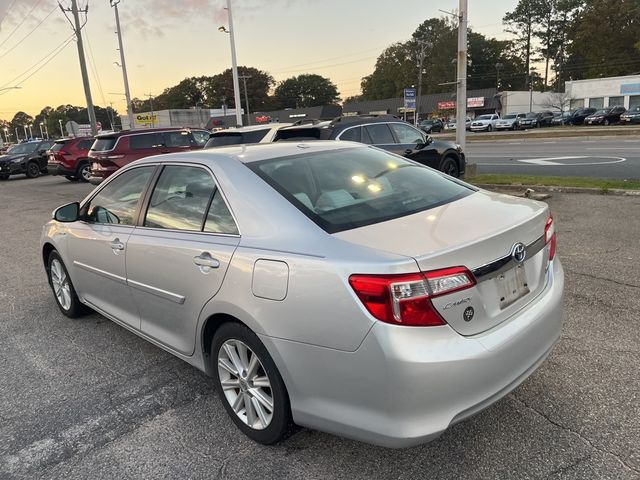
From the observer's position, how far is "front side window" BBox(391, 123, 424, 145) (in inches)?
392

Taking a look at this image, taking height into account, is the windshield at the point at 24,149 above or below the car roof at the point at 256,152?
below

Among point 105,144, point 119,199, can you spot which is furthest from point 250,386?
point 105,144

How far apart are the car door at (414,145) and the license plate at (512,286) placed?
744cm

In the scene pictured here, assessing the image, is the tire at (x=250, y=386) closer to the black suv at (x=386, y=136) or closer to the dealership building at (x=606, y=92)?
the black suv at (x=386, y=136)

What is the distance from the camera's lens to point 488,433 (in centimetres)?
271

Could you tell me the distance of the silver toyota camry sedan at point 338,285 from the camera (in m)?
2.11

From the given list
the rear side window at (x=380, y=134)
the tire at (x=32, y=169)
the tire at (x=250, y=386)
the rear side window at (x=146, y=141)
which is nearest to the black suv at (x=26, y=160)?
the tire at (x=32, y=169)

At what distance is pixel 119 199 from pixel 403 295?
8.95ft

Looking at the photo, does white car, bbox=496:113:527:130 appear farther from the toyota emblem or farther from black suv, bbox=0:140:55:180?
the toyota emblem

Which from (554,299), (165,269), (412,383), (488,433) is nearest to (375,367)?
(412,383)

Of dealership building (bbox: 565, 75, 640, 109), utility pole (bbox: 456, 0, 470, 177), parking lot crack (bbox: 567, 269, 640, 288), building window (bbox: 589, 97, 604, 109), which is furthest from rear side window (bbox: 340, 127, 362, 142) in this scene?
building window (bbox: 589, 97, 604, 109)

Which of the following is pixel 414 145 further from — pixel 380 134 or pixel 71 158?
pixel 71 158

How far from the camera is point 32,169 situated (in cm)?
2394

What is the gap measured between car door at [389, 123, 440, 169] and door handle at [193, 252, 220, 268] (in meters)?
7.45
